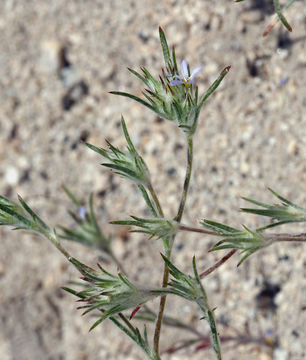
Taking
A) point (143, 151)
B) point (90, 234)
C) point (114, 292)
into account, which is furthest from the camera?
point (143, 151)

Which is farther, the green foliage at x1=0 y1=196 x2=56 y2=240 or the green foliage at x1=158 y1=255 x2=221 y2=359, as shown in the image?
the green foliage at x1=0 y1=196 x2=56 y2=240

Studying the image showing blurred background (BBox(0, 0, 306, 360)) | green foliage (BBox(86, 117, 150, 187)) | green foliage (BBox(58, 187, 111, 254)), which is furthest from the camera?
blurred background (BBox(0, 0, 306, 360))

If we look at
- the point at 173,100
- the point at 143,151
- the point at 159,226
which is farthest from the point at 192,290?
the point at 143,151

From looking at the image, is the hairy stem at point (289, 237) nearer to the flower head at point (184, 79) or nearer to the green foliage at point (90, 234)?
the flower head at point (184, 79)

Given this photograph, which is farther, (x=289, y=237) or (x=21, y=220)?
(x=21, y=220)

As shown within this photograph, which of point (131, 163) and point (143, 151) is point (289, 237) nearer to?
point (131, 163)

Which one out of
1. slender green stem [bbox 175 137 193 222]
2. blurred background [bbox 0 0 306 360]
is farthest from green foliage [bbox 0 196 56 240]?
blurred background [bbox 0 0 306 360]

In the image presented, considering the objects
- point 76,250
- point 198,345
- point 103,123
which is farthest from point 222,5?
point 198,345

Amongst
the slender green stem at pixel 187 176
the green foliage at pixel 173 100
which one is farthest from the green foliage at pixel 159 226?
the green foliage at pixel 173 100

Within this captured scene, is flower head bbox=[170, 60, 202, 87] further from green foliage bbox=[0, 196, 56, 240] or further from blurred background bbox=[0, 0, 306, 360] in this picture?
blurred background bbox=[0, 0, 306, 360]
